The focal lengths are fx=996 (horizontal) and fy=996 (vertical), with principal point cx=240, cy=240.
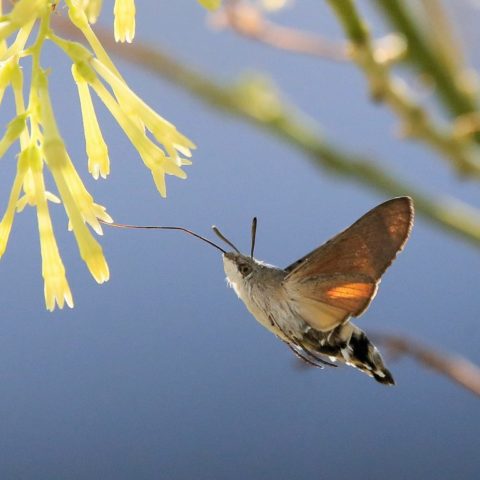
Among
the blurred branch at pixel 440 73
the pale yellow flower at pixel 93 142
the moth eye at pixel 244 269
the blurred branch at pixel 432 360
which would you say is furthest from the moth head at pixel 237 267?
the blurred branch at pixel 440 73

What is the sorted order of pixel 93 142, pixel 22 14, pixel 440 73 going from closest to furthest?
pixel 22 14
pixel 93 142
pixel 440 73

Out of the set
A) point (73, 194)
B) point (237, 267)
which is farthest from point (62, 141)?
point (237, 267)

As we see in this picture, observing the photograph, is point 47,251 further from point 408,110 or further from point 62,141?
point 408,110

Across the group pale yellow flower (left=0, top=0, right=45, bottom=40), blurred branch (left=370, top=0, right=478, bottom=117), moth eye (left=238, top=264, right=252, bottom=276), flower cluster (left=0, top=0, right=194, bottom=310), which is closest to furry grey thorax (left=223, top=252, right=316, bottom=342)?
moth eye (left=238, top=264, right=252, bottom=276)

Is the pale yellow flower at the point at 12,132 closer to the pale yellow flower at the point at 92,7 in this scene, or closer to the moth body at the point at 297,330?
the pale yellow flower at the point at 92,7

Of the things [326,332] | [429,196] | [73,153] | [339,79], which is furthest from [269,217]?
[326,332]

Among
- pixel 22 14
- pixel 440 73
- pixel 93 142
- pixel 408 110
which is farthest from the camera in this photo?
pixel 440 73

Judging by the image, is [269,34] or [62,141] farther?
[269,34]
